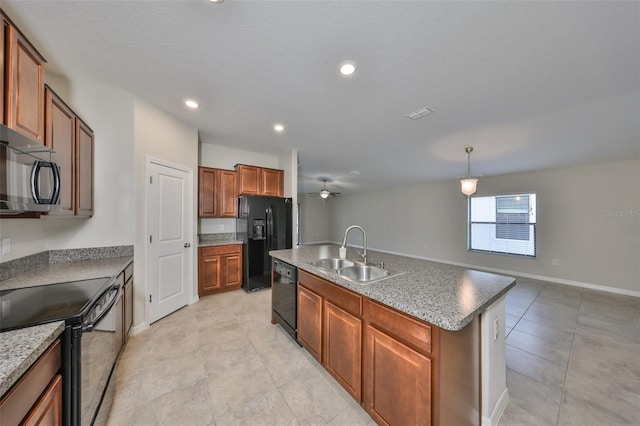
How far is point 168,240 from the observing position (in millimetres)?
2994

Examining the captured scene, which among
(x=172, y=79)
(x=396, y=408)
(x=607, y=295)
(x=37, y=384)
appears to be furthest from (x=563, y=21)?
(x=607, y=295)

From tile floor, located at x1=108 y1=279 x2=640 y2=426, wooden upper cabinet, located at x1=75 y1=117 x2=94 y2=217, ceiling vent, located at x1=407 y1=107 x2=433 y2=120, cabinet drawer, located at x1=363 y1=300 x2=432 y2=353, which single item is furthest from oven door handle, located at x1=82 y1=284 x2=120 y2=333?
ceiling vent, located at x1=407 y1=107 x2=433 y2=120

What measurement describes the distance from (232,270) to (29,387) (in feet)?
10.8

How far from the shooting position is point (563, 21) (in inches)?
59.5

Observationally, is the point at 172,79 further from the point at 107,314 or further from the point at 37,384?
the point at 37,384

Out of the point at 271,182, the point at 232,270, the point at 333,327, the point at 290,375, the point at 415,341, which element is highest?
the point at 271,182

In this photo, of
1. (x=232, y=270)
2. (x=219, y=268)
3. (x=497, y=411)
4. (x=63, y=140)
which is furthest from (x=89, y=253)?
(x=497, y=411)

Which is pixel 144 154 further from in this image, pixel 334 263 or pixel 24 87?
pixel 334 263

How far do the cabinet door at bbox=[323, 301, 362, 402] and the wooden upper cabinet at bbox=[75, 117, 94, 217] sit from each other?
2478mm

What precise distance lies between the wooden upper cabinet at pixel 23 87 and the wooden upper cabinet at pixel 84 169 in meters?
0.66

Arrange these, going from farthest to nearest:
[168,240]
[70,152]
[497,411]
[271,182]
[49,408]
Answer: [271,182] → [168,240] → [70,152] → [497,411] → [49,408]

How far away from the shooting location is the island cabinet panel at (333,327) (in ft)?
5.23

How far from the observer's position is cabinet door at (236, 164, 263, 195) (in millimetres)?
4273

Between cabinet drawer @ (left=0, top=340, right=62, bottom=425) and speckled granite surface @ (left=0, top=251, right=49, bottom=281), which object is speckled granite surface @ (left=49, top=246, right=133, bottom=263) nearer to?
speckled granite surface @ (left=0, top=251, right=49, bottom=281)
